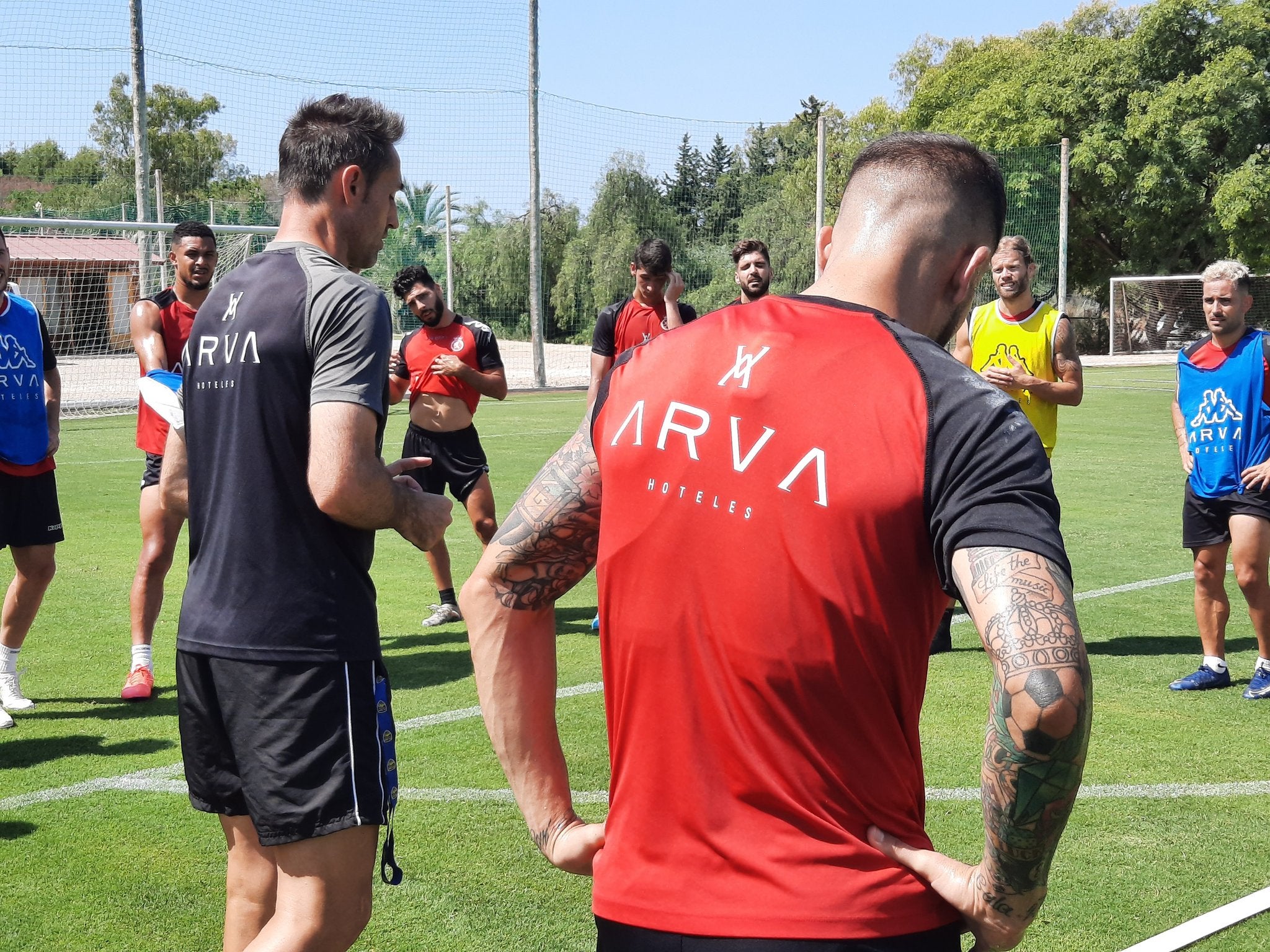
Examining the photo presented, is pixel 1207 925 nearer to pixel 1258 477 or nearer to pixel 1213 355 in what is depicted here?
pixel 1258 477

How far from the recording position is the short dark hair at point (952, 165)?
1.80 meters

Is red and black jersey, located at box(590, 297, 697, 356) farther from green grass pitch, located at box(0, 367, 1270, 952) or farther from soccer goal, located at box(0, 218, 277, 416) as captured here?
soccer goal, located at box(0, 218, 277, 416)

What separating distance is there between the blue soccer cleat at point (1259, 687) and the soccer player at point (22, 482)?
20.8ft

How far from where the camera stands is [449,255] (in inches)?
1252

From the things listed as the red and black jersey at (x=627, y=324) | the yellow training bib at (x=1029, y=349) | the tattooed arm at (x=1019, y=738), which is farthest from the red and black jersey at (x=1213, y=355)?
the tattooed arm at (x=1019, y=738)

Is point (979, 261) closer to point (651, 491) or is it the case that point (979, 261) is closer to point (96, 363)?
point (651, 491)

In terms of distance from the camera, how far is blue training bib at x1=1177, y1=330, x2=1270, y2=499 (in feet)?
21.0

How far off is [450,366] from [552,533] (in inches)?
245

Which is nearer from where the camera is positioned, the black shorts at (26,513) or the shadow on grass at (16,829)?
the shadow on grass at (16,829)

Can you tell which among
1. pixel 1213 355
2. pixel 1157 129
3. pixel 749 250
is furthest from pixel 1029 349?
pixel 1157 129

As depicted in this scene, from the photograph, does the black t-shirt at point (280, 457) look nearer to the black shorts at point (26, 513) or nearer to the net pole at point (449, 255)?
the black shorts at point (26, 513)

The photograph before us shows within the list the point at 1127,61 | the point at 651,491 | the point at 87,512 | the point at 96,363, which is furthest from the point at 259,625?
the point at 1127,61

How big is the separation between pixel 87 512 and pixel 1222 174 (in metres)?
43.4

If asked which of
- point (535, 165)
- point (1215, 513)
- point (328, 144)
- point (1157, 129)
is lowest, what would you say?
point (1215, 513)
